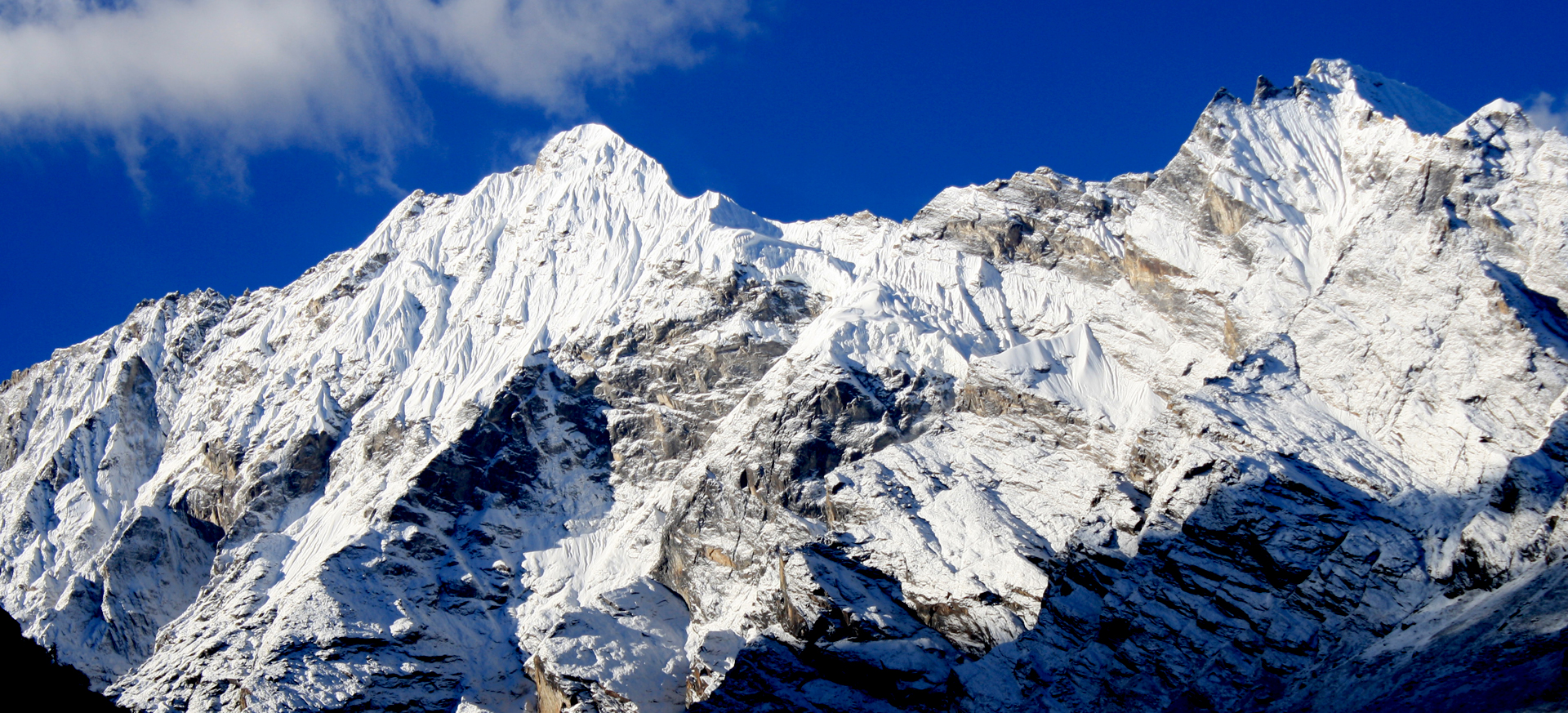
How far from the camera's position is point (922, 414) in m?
133

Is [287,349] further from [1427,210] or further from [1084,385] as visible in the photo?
[1427,210]

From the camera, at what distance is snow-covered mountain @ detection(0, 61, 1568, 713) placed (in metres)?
94.1

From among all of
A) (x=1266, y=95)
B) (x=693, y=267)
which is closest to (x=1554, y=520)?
(x=1266, y=95)

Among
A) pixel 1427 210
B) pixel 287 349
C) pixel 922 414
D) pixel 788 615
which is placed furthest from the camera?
pixel 287 349

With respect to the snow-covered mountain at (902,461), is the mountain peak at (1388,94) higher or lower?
higher

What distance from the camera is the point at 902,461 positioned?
12469cm

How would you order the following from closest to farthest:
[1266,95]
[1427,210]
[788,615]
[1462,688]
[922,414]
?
1. [1462,688]
2. [788,615]
3. [1427,210]
4. [922,414]
5. [1266,95]

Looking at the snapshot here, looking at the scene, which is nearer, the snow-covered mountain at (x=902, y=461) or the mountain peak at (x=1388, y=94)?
the snow-covered mountain at (x=902, y=461)

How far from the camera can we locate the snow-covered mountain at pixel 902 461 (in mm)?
94062

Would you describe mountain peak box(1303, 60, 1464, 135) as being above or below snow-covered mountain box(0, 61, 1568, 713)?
above

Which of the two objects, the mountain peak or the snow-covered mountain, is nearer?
the snow-covered mountain

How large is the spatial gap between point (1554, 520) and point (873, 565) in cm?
5478

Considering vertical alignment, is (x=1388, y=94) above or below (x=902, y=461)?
above

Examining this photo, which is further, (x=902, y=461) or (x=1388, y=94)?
(x=1388, y=94)
